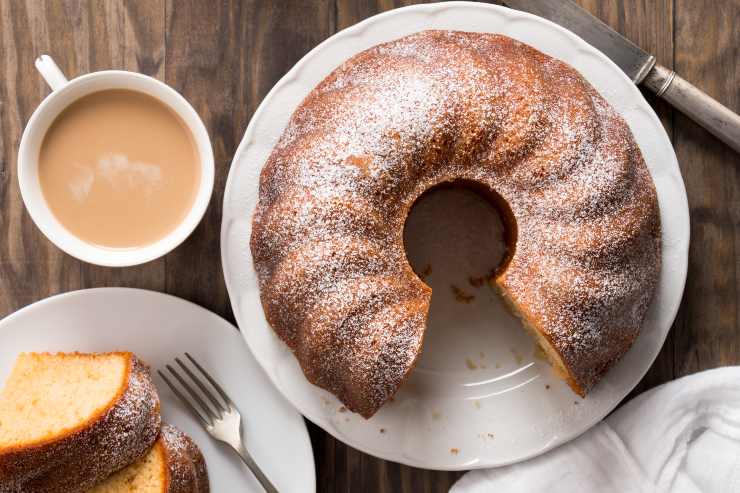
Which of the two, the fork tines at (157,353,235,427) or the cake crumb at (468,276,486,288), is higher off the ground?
the cake crumb at (468,276,486,288)

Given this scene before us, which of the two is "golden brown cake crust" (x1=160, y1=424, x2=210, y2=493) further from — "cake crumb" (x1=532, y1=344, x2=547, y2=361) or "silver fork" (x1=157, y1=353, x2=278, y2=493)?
"cake crumb" (x1=532, y1=344, x2=547, y2=361)

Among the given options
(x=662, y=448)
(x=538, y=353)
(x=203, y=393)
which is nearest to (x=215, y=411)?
(x=203, y=393)

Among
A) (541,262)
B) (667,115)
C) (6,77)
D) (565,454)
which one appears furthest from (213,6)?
(565,454)

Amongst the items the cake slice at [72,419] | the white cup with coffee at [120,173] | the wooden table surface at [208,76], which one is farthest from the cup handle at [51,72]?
the cake slice at [72,419]

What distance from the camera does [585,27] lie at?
→ 7.14 ft

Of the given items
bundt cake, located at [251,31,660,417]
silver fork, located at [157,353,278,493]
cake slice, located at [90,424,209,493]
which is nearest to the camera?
bundt cake, located at [251,31,660,417]

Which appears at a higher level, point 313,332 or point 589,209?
point 589,209

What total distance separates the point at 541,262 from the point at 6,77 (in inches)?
62.5

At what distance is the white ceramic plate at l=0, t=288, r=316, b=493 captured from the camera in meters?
2.14

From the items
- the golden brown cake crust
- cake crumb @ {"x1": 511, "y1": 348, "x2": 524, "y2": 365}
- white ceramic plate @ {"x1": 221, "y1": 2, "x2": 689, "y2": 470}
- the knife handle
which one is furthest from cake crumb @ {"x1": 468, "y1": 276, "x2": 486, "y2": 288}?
the golden brown cake crust

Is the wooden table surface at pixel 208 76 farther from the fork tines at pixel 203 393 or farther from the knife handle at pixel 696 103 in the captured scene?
the fork tines at pixel 203 393

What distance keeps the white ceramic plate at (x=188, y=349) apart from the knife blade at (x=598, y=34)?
4.07 feet

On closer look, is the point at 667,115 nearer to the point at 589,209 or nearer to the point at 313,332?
the point at 589,209

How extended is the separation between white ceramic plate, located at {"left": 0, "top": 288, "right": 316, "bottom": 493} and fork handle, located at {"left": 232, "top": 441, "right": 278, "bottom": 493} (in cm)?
4
